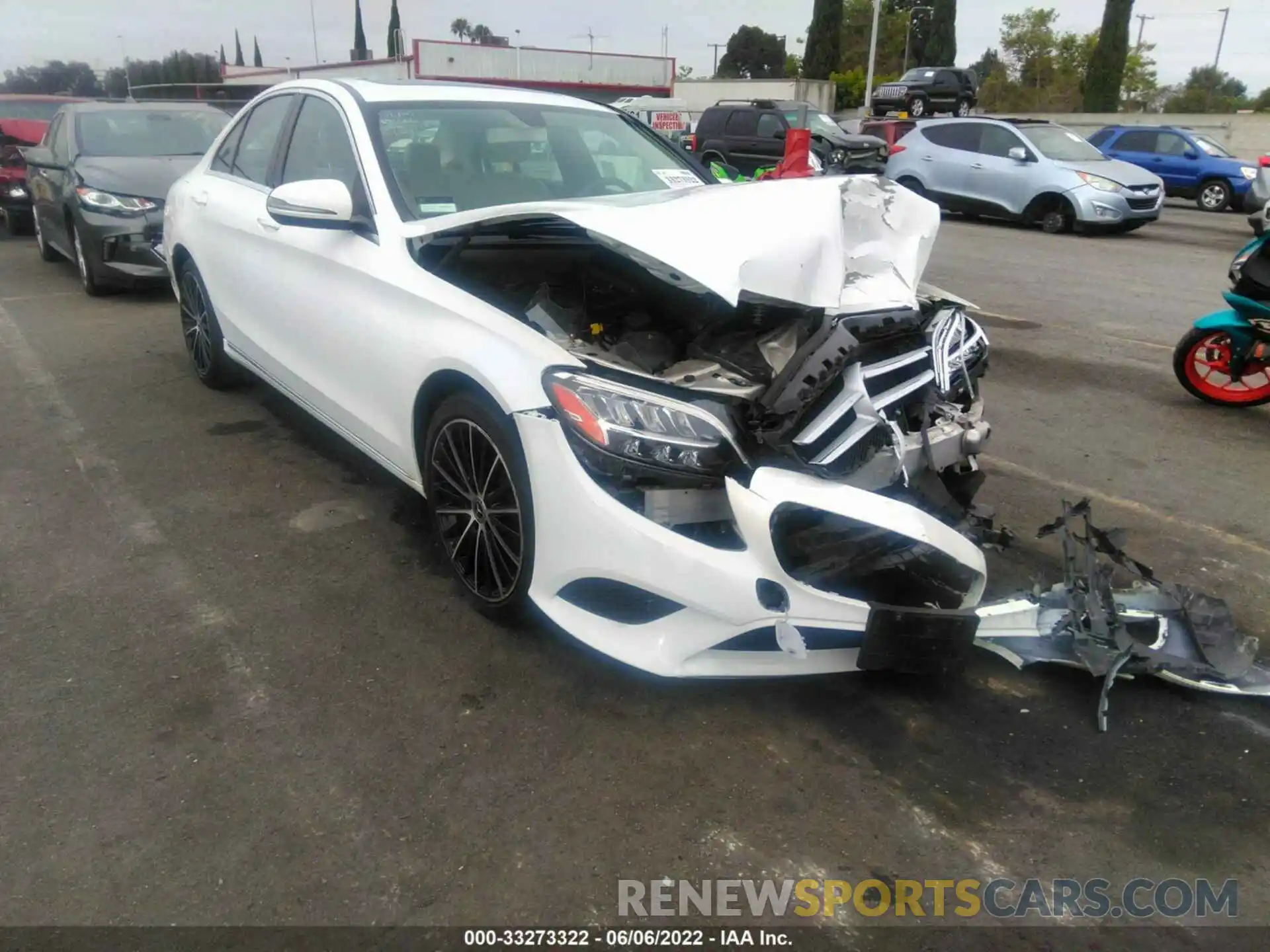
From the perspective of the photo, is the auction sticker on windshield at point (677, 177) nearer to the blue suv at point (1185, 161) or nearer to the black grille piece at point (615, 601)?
the black grille piece at point (615, 601)

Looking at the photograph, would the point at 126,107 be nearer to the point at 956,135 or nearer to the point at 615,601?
the point at 615,601

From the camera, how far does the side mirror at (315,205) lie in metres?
3.62

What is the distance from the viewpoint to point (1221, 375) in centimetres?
629

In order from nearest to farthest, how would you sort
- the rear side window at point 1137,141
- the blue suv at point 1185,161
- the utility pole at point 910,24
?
the blue suv at point 1185,161 → the rear side window at point 1137,141 → the utility pole at point 910,24

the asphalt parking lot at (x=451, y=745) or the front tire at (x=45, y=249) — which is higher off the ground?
the front tire at (x=45, y=249)

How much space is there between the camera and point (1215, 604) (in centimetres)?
313

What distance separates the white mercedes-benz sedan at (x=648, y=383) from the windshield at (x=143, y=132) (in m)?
5.96

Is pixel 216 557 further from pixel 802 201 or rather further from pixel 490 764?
pixel 802 201

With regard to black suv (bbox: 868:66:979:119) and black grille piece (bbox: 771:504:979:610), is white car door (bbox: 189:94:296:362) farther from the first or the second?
black suv (bbox: 868:66:979:119)

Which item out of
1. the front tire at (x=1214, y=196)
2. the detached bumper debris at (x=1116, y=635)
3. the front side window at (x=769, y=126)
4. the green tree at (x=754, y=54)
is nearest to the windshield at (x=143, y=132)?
the detached bumper debris at (x=1116, y=635)

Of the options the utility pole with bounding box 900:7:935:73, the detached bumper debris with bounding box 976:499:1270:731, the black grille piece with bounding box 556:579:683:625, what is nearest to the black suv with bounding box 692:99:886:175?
the detached bumper debris with bounding box 976:499:1270:731

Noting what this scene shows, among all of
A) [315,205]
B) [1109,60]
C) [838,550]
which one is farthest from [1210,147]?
[838,550]

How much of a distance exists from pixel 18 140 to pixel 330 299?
11.1 meters

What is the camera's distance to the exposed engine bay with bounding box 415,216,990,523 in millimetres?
2775
